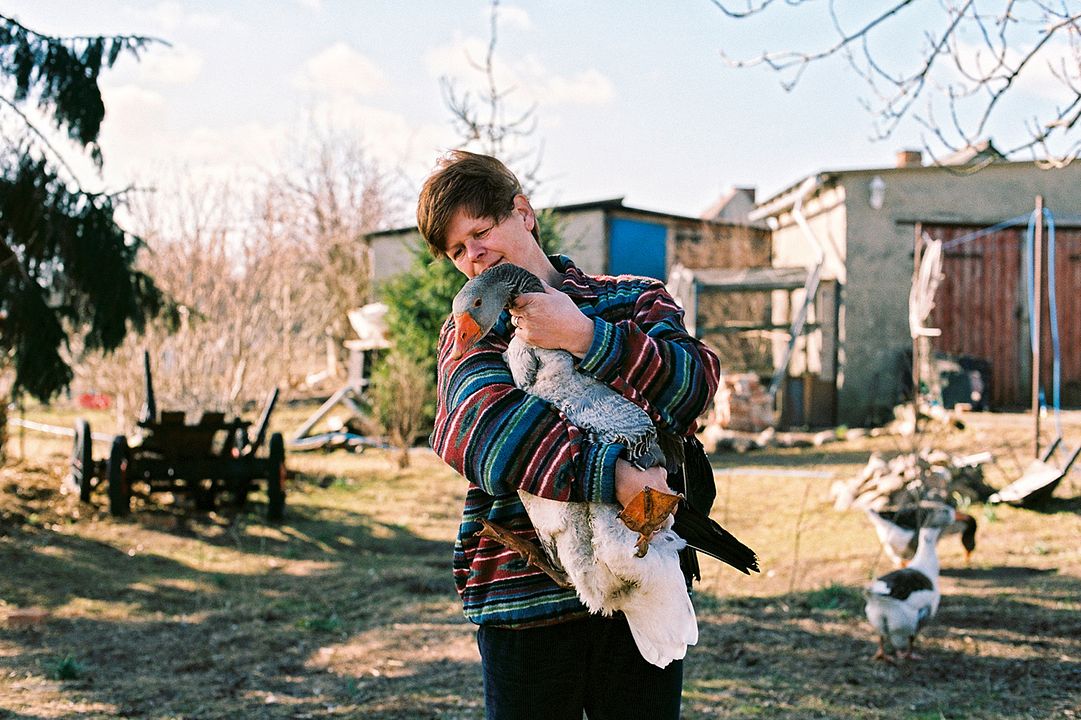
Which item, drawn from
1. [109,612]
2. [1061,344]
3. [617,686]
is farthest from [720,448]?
[617,686]

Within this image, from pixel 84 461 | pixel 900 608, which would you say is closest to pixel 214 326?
pixel 84 461

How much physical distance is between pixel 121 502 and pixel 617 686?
7.72 metres

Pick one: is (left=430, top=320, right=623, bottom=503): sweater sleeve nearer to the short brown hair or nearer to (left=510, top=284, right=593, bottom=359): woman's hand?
(left=510, top=284, right=593, bottom=359): woman's hand

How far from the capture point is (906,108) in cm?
500

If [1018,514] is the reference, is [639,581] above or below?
above

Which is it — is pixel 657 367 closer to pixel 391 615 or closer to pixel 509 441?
pixel 509 441

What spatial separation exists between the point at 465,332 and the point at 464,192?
14.0 inches

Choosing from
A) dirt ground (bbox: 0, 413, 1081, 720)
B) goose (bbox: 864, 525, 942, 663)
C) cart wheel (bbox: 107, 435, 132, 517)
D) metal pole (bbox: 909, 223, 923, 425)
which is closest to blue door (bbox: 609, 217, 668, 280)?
dirt ground (bbox: 0, 413, 1081, 720)

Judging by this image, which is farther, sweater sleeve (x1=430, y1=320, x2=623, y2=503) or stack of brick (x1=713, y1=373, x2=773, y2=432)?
stack of brick (x1=713, y1=373, x2=773, y2=432)

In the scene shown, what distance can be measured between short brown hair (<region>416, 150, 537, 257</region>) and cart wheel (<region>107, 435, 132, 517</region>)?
24.6 feet

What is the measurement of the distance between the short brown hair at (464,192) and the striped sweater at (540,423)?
21 cm

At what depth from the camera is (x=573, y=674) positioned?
7.00ft

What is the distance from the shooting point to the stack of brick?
586 inches

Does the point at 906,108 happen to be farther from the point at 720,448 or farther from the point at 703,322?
the point at 703,322
